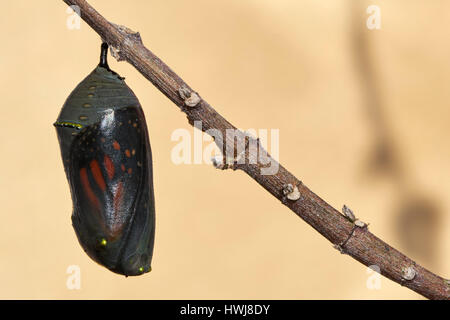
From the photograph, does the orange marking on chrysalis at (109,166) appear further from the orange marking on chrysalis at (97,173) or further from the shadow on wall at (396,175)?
the shadow on wall at (396,175)

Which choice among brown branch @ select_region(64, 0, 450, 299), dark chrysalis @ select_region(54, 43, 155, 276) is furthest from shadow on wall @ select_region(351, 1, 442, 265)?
dark chrysalis @ select_region(54, 43, 155, 276)

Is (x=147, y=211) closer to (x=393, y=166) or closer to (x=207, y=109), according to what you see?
(x=207, y=109)

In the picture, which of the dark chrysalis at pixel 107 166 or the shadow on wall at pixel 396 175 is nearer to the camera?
the dark chrysalis at pixel 107 166

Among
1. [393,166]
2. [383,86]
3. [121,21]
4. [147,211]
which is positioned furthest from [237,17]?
[147,211]

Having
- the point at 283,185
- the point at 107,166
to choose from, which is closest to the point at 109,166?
the point at 107,166

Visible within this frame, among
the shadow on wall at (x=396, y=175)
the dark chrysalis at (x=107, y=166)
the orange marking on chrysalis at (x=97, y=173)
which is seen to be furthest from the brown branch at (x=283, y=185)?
the shadow on wall at (x=396, y=175)

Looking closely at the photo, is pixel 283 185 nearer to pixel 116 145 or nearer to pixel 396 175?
A: pixel 116 145

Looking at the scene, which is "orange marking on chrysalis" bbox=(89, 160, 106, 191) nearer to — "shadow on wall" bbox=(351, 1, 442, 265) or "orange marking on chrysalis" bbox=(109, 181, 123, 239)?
"orange marking on chrysalis" bbox=(109, 181, 123, 239)
